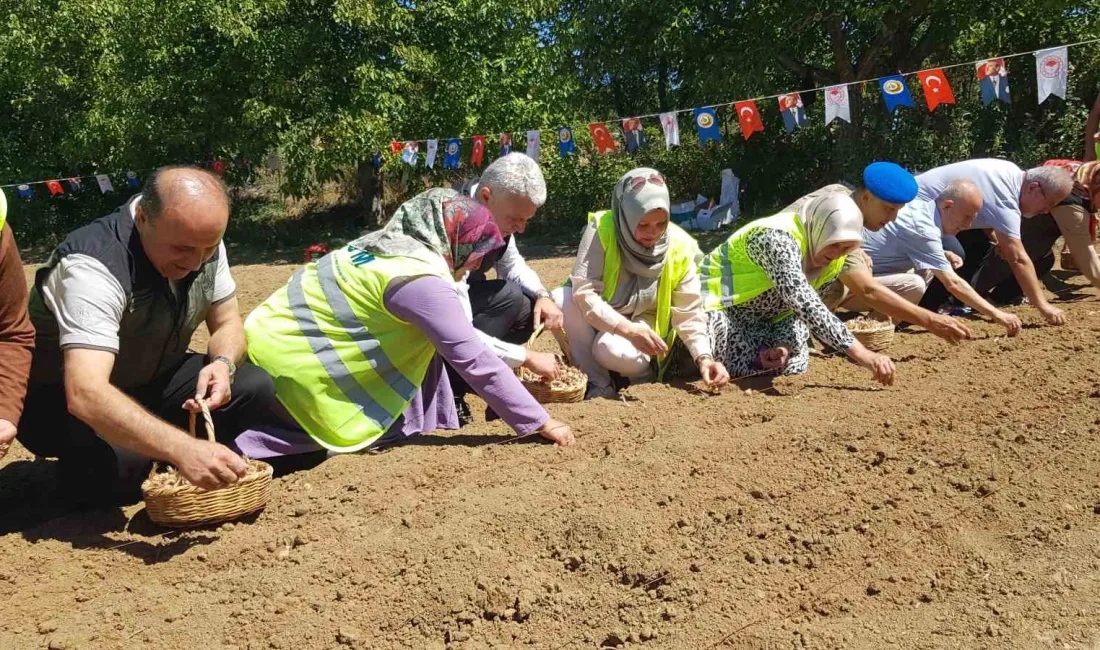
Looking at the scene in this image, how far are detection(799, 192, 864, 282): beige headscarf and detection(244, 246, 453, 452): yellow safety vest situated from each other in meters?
1.72

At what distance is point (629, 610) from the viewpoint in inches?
83.6

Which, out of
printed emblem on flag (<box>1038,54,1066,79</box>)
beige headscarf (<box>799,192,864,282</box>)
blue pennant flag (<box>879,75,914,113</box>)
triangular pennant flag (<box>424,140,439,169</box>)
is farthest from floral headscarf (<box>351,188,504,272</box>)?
triangular pennant flag (<box>424,140,439,169</box>)

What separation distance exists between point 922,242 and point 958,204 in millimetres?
348

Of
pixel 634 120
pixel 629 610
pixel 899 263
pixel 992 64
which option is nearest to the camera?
pixel 629 610

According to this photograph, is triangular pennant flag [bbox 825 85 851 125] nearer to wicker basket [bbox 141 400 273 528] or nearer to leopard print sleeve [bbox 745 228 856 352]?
leopard print sleeve [bbox 745 228 856 352]

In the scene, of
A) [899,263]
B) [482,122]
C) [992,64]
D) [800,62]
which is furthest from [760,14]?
[899,263]

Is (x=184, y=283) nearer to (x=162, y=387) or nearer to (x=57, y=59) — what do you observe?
(x=162, y=387)

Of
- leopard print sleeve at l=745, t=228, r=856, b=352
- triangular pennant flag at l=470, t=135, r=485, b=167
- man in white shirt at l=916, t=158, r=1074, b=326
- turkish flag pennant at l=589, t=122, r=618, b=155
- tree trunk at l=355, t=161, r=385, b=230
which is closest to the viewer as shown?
leopard print sleeve at l=745, t=228, r=856, b=352

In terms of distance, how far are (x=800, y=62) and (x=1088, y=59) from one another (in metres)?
3.18

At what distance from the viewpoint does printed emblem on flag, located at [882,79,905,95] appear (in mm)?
7055

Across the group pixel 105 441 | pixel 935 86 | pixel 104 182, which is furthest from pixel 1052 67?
pixel 104 182

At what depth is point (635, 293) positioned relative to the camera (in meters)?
3.94

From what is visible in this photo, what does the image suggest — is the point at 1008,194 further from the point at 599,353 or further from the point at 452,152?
the point at 452,152

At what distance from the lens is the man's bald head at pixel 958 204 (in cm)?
473
